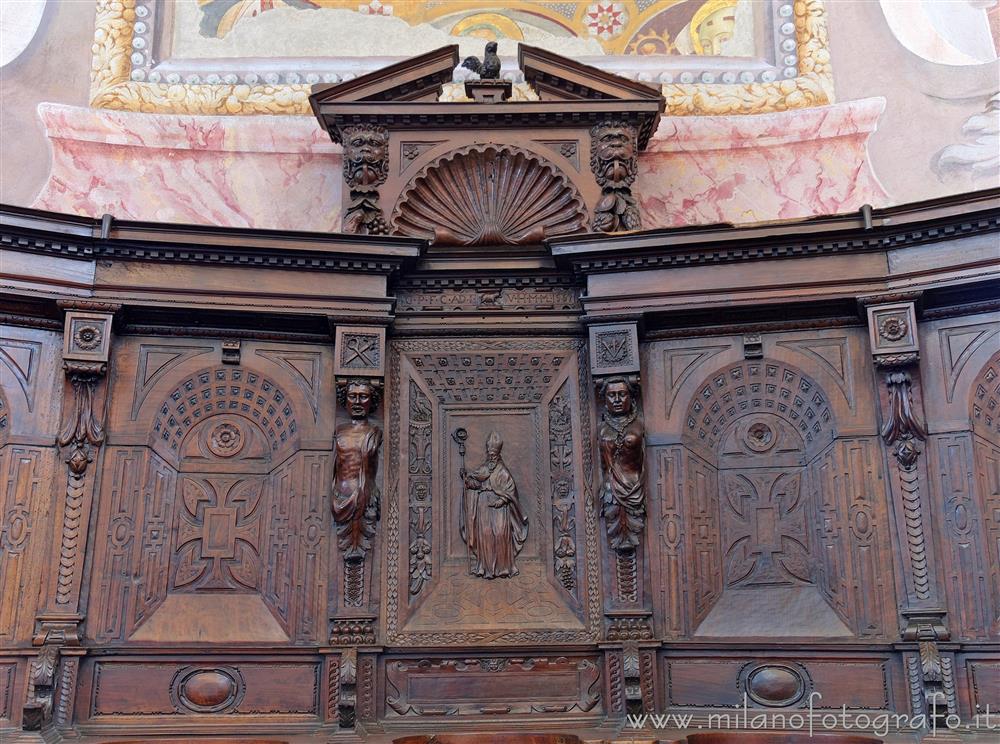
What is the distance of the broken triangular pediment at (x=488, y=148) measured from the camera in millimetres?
7992

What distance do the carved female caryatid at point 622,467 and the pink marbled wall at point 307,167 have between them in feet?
5.89

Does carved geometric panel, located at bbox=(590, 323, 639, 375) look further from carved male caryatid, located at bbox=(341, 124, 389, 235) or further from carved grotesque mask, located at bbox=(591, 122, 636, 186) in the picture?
carved male caryatid, located at bbox=(341, 124, 389, 235)

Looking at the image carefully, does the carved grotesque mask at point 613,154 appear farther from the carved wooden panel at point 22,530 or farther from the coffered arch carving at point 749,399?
the carved wooden panel at point 22,530

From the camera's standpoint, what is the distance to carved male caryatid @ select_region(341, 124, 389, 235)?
25.9ft

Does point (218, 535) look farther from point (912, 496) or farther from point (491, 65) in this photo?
point (912, 496)

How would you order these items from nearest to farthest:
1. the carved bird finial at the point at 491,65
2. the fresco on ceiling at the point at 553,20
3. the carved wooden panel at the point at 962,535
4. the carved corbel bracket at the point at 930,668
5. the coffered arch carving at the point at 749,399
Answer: the carved corbel bracket at the point at 930,668 < the carved wooden panel at the point at 962,535 < the coffered arch carving at the point at 749,399 < the carved bird finial at the point at 491,65 < the fresco on ceiling at the point at 553,20

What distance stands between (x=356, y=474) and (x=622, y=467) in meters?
1.70

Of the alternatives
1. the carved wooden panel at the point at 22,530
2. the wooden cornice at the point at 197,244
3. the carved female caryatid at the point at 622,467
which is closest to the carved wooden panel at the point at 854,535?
the carved female caryatid at the point at 622,467

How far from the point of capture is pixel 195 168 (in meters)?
8.63

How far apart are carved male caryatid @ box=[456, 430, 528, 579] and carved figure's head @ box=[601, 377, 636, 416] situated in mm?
781

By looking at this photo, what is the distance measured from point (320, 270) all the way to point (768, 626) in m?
3.65

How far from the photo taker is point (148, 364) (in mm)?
7488

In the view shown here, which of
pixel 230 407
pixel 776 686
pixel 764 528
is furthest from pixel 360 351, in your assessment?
pixel 776 686

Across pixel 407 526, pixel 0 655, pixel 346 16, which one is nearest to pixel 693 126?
pixel 346 16
